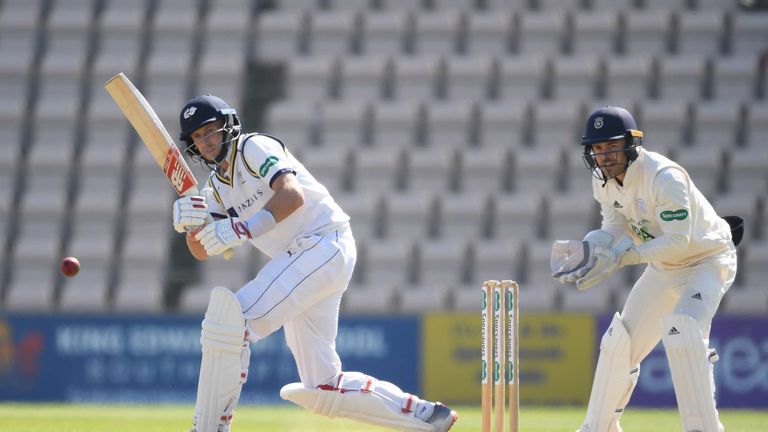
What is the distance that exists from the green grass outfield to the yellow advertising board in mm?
337

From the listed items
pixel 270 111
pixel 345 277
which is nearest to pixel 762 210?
pixel 270 111

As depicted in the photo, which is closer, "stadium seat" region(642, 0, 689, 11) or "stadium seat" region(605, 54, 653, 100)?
"stadium seat" region(605, 54, 653, 100)

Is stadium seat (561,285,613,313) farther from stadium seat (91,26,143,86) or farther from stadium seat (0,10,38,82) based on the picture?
stadium seat (0,10,38,82)

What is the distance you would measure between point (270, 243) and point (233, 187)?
30cm

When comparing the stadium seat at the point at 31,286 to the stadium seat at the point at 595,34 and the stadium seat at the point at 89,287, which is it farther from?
the stadium seat at the point at 595,34

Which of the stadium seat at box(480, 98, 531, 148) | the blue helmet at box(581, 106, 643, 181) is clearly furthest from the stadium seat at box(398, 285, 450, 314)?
the blue helmet at box(581, 106, 643, 181)

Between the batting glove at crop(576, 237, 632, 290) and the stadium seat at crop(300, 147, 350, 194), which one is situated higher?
the stadium seat at crop(300, 147, 350, 194)

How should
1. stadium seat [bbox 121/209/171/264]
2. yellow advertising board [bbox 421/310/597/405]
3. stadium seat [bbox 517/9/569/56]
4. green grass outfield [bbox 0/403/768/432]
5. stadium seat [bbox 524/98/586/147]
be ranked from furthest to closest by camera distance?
stadium seat [bbox 517/9/569/56]
stadium seat [bbox 524/98/586/147]
stadium seat [bbox 121/209/171/264]
yellow advertising board [bbox 421/310/597/405]
green grass outfield [bbox 0/403/768/432]

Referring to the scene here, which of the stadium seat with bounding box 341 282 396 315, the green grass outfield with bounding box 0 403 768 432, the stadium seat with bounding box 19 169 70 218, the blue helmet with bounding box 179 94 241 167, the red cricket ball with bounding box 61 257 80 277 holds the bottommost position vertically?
the green grass outfield with bounding box 0 403 768 432

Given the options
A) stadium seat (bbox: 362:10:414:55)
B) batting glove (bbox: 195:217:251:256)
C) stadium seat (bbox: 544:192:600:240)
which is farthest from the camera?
stadium seat (bbox: 362:10:414:55)

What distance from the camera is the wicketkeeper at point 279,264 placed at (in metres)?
4.62

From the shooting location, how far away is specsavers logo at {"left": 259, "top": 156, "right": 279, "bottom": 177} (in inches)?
189

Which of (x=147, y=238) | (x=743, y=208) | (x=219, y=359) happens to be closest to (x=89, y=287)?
(x=147, y=238)

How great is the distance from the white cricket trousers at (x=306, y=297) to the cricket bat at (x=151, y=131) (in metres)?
0.57
